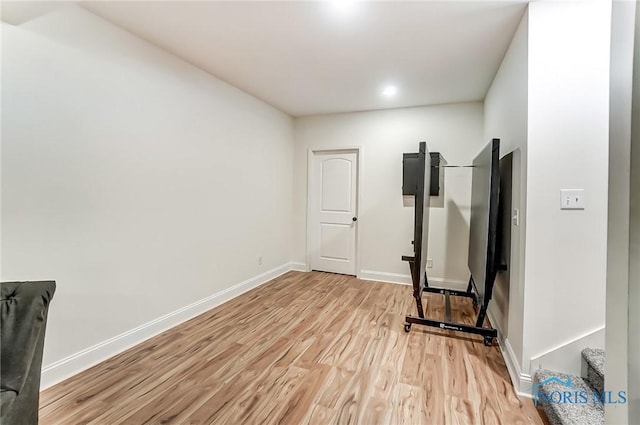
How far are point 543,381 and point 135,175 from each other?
3240 millimetres

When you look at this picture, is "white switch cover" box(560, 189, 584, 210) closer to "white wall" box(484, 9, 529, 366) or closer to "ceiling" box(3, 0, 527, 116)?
"white wall" box(484, 9, 529, 366)

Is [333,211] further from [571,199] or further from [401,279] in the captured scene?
[571,199]

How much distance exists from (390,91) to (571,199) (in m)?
2.36

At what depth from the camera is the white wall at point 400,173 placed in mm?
3975

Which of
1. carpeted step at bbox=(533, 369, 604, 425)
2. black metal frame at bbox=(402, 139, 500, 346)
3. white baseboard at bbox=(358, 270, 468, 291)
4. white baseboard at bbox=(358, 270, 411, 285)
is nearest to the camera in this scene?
carpeted step at bbox=(533, 369, 604, 425)

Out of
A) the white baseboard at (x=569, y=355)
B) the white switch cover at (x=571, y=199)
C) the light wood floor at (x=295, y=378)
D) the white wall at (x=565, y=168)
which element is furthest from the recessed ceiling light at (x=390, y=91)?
the white baseboard at (x=569, y=355)

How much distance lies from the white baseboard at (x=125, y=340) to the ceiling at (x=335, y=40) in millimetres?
2434

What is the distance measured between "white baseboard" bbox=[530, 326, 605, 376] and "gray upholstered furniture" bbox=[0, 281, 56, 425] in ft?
8.68

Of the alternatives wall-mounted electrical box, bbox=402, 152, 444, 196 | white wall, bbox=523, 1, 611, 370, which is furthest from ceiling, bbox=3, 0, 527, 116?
wall-mounted electrical box, bbox=402, 152, 444, 196

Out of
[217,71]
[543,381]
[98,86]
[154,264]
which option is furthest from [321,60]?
[543,381]

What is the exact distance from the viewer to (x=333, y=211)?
4.79m

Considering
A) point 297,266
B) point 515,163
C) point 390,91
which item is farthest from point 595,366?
point 297,266

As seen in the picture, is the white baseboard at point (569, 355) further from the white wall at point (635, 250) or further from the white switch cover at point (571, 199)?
the white wall at point (635, 250)

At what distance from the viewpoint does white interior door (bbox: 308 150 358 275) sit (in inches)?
183
